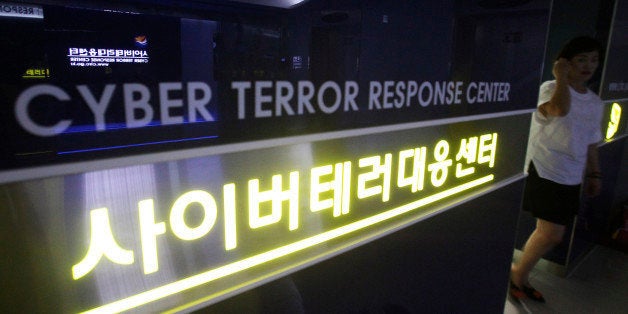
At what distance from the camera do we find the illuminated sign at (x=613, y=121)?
2846 mm

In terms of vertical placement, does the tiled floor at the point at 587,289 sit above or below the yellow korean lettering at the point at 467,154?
below

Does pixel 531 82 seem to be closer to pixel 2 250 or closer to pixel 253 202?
pixel 253 202

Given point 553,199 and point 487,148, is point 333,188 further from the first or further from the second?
point 553,199

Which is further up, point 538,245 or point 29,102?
point 29,102

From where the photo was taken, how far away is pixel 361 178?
108 centimetres

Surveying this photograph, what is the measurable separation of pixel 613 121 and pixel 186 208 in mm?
3251

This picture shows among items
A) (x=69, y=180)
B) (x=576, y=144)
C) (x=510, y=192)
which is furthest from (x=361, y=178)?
(x=576, y=144)

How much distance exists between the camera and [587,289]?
2672mm

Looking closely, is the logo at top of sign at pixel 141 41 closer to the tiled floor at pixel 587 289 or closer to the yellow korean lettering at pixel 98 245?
the yellow korean lettering at pixel 98 245

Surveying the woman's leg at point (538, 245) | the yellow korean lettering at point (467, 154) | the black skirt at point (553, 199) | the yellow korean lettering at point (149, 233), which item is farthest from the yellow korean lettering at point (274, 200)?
the woman's leg at point (538, 245)

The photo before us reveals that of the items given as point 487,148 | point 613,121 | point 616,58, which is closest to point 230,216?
point 487,148

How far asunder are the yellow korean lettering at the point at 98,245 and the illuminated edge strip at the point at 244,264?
8cm

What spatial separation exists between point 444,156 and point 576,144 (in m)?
Answer: 1.22

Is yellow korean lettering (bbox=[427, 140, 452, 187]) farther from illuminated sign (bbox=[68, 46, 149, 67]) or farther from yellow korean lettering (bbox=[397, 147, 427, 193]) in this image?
illuminated sign (bbox=[68, 46, 149, 67])
